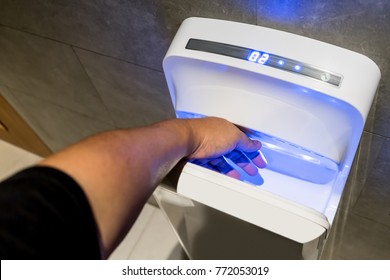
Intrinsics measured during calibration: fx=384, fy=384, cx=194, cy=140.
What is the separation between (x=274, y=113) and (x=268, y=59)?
83 mm

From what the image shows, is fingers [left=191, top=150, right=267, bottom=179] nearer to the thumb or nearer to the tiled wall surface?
the thumb

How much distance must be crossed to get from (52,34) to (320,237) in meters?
0.66

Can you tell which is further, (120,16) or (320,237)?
(120,16)

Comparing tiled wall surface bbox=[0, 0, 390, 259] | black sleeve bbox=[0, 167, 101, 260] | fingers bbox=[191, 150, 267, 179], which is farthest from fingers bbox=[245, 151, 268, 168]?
black sleeve bbox=[0, 167, 101, 260]

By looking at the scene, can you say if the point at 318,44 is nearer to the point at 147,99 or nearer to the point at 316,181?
the point at 316,181

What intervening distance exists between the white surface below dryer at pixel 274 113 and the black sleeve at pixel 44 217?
217 millimetres

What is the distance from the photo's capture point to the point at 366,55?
1.70ft

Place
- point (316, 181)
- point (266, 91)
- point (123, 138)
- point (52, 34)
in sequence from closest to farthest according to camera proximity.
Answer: point (123, 138)
point (266, 91)
point (316, 181)
point (52, 34)

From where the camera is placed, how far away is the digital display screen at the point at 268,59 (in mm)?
501

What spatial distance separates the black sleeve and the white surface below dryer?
0.71 ft

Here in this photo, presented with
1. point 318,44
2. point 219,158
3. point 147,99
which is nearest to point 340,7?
point 318,44

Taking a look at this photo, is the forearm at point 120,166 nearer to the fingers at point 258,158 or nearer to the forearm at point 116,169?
the forearm at point 116,169

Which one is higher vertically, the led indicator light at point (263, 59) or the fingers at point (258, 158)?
the led indicator light at point (263, 59)

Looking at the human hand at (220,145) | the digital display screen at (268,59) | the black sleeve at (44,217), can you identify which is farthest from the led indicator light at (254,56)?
the black sleeve at (44,217)
